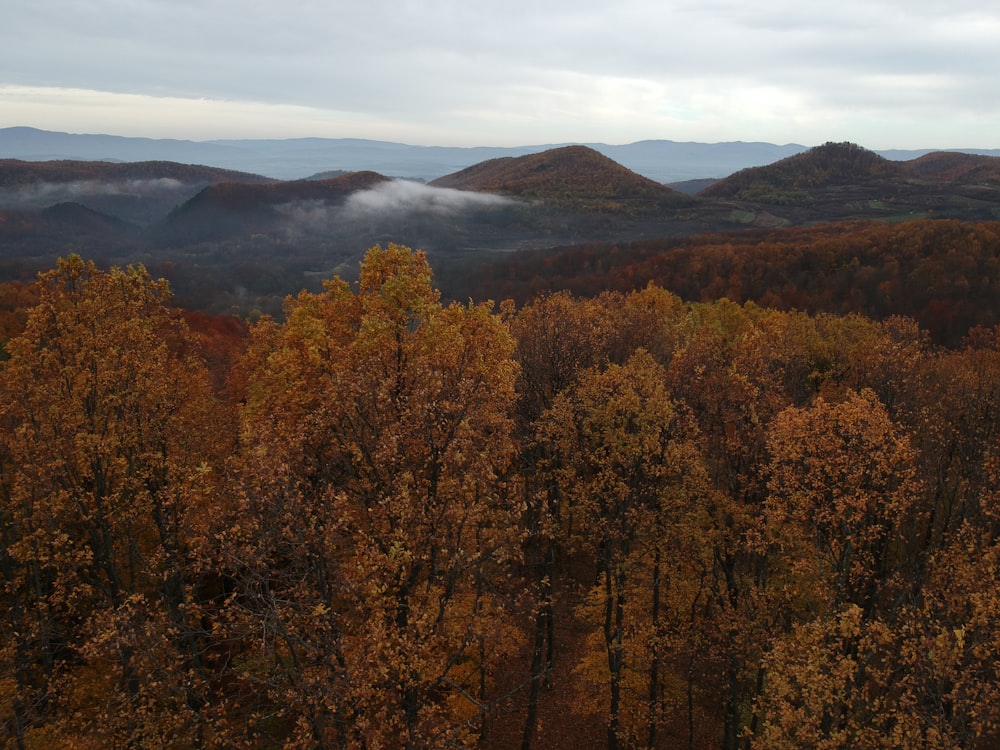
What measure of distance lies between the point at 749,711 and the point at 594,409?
16.6 m

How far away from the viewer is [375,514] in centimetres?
1361

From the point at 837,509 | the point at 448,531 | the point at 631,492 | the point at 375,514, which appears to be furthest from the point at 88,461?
the point at 837,509

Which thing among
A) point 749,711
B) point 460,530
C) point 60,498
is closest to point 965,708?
point 460,530

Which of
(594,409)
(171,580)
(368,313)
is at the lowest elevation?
(171,580)

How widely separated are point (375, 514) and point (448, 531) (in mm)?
1944

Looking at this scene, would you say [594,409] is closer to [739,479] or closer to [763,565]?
[739,479]

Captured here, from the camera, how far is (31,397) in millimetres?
19812

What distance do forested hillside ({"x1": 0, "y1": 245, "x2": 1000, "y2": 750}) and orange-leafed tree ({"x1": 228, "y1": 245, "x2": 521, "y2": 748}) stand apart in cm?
12

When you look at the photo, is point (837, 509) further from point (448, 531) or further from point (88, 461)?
point (88, 461)

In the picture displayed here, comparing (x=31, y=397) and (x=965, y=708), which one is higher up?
(x=31, y=397)

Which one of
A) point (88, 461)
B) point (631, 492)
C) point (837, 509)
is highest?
point (88, 461)

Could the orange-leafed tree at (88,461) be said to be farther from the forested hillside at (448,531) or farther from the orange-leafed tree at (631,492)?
the orange-leafed tree at (631,492)

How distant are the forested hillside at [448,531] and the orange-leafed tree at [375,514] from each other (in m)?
0.12

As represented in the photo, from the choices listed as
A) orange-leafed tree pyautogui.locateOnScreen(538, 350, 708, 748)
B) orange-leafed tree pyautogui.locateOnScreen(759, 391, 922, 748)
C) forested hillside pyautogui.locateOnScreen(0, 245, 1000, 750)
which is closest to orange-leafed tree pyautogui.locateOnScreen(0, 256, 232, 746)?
forested hillside pyautogui.locateOnScreen(0, 245, 1000, 750)
